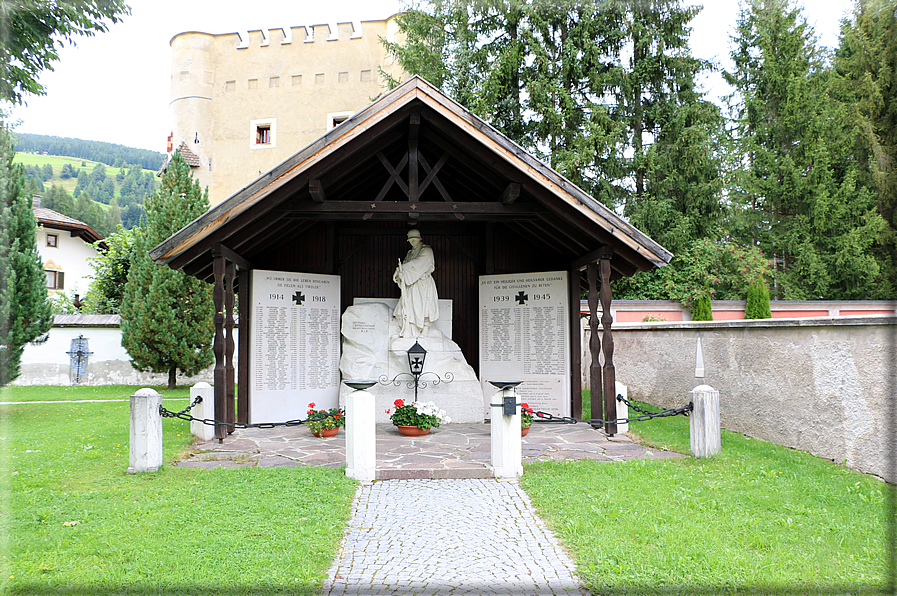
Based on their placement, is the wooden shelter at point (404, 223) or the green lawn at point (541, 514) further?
the wooden shelter at point (404, 223)

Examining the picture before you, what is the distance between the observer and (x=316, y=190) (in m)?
7.08

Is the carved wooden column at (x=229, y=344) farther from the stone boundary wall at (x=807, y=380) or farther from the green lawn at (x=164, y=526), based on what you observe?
the stone boundary wall at (x=807, y=380)

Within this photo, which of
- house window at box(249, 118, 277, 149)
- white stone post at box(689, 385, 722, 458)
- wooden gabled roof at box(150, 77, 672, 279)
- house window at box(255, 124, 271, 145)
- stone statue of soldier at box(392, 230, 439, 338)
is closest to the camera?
white stone post at box(689, 385, 722, 458)

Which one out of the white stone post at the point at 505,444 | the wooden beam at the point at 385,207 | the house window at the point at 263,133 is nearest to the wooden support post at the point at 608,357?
the wooden beam at the point at 385,207

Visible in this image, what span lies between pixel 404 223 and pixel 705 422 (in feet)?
19.3

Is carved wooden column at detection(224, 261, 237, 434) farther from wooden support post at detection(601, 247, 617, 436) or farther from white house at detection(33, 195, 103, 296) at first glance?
white house at detection(33, 195, 103, 296)

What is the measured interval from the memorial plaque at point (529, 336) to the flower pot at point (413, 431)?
1925mm

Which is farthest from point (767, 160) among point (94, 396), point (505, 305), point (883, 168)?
point (94, 396)

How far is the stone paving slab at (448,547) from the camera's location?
10.7ft

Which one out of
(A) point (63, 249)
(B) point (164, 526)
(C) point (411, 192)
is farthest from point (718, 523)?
(A) point (63, 249)

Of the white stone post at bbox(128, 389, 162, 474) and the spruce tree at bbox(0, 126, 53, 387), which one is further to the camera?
the spruce tree at bbox(0, 126, 53, 387)

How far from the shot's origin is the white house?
27833 mm

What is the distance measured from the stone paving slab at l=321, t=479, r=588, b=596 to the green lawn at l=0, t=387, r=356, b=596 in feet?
0.64

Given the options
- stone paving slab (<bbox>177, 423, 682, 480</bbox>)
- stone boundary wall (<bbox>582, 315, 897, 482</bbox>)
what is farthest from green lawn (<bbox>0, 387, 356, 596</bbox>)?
stone boundary wall (<bbox>582, 315, 897, 482</bbox>)
